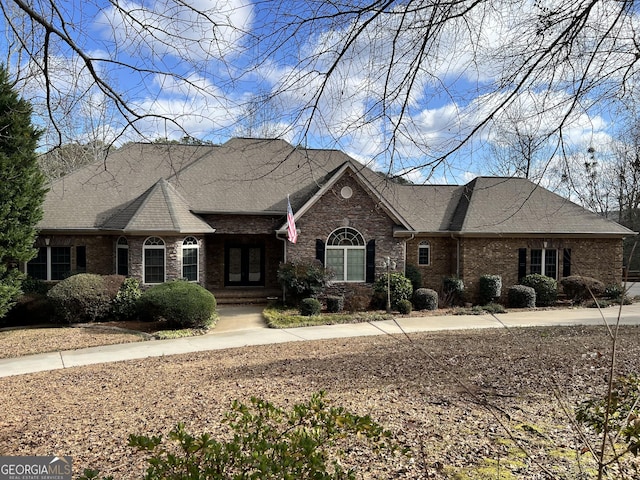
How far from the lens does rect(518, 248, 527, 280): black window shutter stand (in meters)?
20.6

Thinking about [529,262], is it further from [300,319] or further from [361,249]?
[300,319]

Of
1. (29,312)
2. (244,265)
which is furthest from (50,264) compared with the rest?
(244,265)

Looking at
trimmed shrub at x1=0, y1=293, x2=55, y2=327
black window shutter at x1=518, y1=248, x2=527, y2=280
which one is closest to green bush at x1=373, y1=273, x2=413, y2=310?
black window shutter at x1=518, y1=248, x2=527, y2=280

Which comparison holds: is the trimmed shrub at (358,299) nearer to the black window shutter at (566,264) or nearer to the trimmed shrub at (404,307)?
the trimmed shrub at (404,307)

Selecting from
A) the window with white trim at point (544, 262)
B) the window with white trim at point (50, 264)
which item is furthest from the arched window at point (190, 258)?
the window with white trim at point (544, 262)

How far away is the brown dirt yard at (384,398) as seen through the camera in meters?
4.46

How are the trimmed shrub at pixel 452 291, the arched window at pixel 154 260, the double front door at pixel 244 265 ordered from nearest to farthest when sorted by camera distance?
1. the arched window at pixel 154 260
2. the trimmed shrub at pixel 452 291
3. the double front door at pixel 244 265

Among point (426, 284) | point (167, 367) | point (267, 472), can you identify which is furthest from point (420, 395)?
A: point (426, 284)

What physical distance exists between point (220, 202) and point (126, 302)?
6.06 meters

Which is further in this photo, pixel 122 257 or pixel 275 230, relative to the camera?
pixel 275 230

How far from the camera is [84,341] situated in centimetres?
1301

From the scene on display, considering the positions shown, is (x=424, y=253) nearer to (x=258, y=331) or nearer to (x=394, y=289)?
(x=394, y=289)

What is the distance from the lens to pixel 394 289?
18406mm

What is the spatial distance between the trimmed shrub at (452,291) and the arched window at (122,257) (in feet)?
42.6
